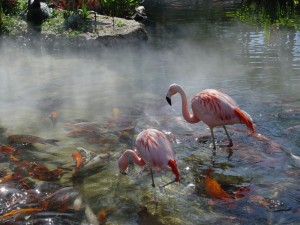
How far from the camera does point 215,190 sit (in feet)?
15.6

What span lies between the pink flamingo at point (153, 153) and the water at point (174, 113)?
1.10 feet

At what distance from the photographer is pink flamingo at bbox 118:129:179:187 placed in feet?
15.6

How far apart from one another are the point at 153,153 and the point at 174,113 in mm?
3338

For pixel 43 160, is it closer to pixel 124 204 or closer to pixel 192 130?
pixel 124 204

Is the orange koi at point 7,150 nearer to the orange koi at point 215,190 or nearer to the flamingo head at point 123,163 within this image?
the flamingo head at point 123,163

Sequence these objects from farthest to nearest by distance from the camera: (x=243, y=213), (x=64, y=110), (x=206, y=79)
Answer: (x=206, y=79) → (x=64, y=110) → (x=243, y=213)

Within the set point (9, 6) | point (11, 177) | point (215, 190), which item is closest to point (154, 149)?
point (215, 190)

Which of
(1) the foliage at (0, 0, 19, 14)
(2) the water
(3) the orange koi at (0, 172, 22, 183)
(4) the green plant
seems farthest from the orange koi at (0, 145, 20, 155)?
(1) the foliage at (0, 0, 19, 14)

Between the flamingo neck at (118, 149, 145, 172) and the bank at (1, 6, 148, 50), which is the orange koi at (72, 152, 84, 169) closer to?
the flamingo neck at (118, 149, 145, 172)

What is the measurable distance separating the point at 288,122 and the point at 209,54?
7514mm

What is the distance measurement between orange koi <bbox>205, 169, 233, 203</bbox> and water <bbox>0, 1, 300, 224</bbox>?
7 centimetres

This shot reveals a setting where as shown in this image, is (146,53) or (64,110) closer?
(64,110)

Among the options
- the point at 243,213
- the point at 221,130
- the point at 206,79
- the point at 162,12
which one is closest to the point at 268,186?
the point at 243,213

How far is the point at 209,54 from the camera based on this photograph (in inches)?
565
